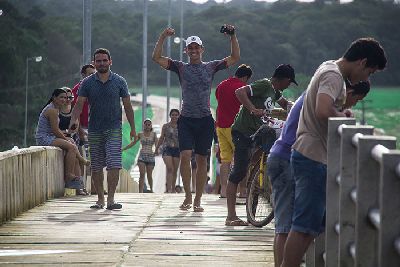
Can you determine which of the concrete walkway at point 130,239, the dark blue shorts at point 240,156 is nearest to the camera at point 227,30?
the dark blue shorts at point 240,156

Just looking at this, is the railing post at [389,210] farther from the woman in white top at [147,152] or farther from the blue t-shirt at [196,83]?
the woman in white top at [147,152]

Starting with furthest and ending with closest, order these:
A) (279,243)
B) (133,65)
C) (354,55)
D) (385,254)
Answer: (133,65) → (279,243) → (354,55) → (385,254)

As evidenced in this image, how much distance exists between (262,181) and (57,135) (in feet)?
16.6

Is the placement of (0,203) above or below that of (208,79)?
below

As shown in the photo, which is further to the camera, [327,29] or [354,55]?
[327,29]

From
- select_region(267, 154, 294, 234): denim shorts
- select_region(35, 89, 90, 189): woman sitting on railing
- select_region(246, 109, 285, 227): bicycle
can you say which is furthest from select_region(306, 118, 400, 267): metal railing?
select_region(35, 89, 90, 189): woman sitting on railing

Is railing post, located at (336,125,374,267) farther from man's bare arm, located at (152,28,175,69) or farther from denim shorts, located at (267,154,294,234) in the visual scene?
man's bare arm, located at (152,28,175,69)

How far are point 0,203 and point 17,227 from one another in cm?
27

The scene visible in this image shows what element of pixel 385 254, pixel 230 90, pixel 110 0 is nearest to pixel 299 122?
pixel 385 254

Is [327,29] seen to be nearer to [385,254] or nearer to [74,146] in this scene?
[74,146]

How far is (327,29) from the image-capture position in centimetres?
13762

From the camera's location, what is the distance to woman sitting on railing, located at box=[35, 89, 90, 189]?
51.0 ft

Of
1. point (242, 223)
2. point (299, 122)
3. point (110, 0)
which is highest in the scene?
point (110, 0)

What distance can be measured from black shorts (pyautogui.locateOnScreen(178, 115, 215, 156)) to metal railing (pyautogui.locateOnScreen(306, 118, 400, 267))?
5.29 m
